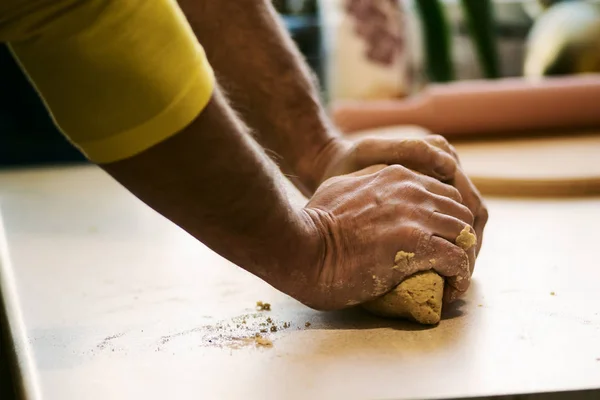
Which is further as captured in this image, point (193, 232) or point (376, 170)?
point (376, 170)

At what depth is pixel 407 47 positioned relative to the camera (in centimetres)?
246

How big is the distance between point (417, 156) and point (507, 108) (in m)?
1.06

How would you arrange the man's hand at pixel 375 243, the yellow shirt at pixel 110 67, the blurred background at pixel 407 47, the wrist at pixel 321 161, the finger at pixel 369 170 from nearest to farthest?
the yellow shirt at pixel 110 67 < the man's hand at pixel 375 243 < the finger at pixel 369 170 < the wrist at pixel 321 161 < the blurred background at pixel 407 47

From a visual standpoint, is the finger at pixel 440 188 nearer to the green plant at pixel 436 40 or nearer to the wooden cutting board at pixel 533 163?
the wooden cutting board at pixel 533 163

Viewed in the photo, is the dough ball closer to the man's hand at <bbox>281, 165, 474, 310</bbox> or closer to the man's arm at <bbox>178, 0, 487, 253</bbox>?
the man's hand at <bbox>281, 165, 474, 310</bbox>

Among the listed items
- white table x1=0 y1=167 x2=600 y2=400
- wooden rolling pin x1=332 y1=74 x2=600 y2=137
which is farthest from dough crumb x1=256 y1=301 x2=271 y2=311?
wooden rolling pin x1=332 y1=74 x2=600 y2=137

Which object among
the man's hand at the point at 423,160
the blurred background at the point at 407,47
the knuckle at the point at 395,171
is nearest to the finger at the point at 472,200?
the man's hand at the point at 423,160

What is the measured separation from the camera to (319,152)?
1.03 m

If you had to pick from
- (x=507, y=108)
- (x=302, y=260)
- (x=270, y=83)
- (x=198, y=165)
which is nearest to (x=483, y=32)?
(x=507, y=108)

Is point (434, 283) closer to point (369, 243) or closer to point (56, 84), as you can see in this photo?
point (369, 243)

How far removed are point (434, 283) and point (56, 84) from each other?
0.44 metres

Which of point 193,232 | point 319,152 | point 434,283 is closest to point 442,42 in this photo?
point 319,152

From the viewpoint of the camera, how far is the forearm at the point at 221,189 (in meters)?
0.58

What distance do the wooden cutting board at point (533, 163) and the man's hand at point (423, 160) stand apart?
1.63ft
